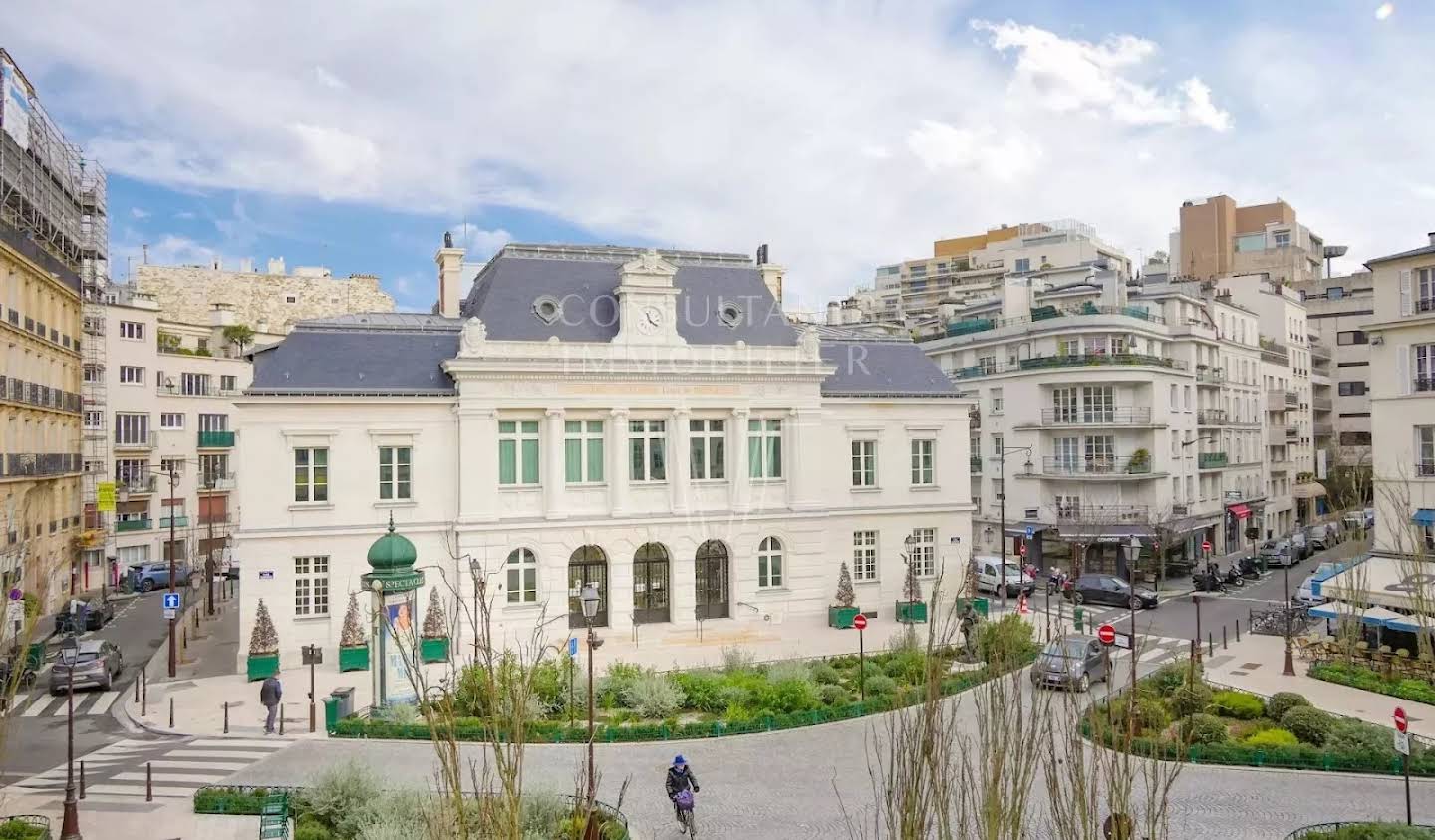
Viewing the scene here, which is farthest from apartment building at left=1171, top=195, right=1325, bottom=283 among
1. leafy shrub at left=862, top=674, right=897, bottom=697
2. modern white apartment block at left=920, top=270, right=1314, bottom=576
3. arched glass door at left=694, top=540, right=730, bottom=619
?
leafy shrub at left=862, top=674, right=897, bottom=697

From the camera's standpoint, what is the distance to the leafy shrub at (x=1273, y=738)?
20.1 meters

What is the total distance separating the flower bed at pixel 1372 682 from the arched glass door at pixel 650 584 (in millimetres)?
20187

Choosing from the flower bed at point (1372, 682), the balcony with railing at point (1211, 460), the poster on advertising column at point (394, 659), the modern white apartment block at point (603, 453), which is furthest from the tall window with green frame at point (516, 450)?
the balcony with railing at point (1211, 460)

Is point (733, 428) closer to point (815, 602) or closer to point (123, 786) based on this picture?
point (815, 602)

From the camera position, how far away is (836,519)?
121ft

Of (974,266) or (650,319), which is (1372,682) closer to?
(650,319)

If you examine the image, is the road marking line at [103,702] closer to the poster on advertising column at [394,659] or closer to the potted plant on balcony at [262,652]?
the potted plant on balcony at [262,652]

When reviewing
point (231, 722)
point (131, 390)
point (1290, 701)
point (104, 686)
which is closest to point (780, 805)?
point (1290, 701)

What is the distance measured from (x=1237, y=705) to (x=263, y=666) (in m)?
25.7

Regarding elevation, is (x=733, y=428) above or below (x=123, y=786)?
above

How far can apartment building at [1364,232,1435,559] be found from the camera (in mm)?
32219

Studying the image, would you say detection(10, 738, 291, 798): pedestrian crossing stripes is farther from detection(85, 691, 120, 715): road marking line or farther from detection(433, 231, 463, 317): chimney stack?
detection(433, 231, 463, 317): chimney stack

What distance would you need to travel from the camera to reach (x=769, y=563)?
35.8m

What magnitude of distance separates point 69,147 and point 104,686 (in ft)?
108
